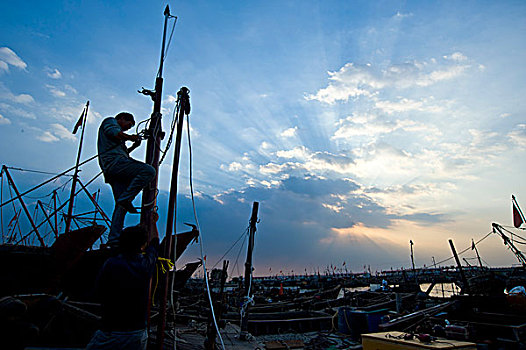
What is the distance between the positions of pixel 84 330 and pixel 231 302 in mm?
32254

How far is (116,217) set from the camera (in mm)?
4895

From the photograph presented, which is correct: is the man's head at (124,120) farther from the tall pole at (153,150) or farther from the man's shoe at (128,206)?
the man's shoe at (128,206)

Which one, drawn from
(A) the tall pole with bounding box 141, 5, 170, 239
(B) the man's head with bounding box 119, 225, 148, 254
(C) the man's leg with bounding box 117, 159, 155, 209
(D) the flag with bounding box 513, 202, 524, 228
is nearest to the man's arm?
(A) the tall pole with bounding box 141, 5, 170, 239

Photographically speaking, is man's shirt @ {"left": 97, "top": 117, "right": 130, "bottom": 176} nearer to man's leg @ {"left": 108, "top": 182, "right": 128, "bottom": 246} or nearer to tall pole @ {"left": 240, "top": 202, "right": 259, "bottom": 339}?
man's leg @ {"left": 108, "top": 182, "right": 128, "bottom": 246}

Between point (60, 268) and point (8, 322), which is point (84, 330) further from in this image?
point (8, 322)

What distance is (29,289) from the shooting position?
9789 mm

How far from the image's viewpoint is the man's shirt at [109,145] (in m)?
4.96

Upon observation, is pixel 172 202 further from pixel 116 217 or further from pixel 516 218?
pixel 516 218

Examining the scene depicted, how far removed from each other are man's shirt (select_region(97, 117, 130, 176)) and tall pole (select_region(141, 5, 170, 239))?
0.62 m

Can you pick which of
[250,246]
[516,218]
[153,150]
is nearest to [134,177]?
[153,150]

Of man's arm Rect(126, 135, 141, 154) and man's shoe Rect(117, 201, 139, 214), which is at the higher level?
man's arm Rect(126, 135, 141, 154)

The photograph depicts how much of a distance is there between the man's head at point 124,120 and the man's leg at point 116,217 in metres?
1.11

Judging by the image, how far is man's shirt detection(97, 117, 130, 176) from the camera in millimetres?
4959

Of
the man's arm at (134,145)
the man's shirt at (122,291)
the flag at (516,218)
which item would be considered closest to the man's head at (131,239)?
the man's shirt at (122,291)
